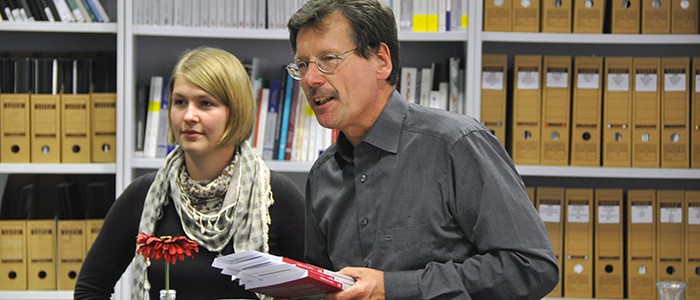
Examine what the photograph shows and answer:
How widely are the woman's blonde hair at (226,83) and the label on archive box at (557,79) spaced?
124 cm

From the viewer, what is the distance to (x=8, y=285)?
10.3 feet

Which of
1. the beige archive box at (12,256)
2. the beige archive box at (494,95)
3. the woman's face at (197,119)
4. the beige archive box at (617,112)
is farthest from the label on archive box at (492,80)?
the beige archive box at (12,256)

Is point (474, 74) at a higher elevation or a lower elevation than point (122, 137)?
higher

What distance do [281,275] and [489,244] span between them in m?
0.34

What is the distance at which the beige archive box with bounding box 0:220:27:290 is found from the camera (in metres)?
3.13

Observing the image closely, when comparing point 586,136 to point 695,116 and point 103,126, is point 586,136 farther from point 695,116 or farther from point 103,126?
point 103,126

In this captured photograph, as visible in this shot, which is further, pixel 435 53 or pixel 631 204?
pixel 435 53

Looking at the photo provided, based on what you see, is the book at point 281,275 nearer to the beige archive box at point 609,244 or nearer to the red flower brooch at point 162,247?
the red flower brooch at point 162,247

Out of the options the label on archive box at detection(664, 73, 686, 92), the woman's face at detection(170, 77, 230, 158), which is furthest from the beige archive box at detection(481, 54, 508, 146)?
the woman's face at detection(170, 77, 230, 158)

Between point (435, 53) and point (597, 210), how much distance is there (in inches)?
33.4

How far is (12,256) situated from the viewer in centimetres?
314

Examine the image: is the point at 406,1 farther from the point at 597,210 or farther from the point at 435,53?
the point at 597,210

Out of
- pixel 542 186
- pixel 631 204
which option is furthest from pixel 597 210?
pixel 542 186

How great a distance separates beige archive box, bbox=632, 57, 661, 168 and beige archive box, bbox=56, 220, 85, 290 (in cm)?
197
